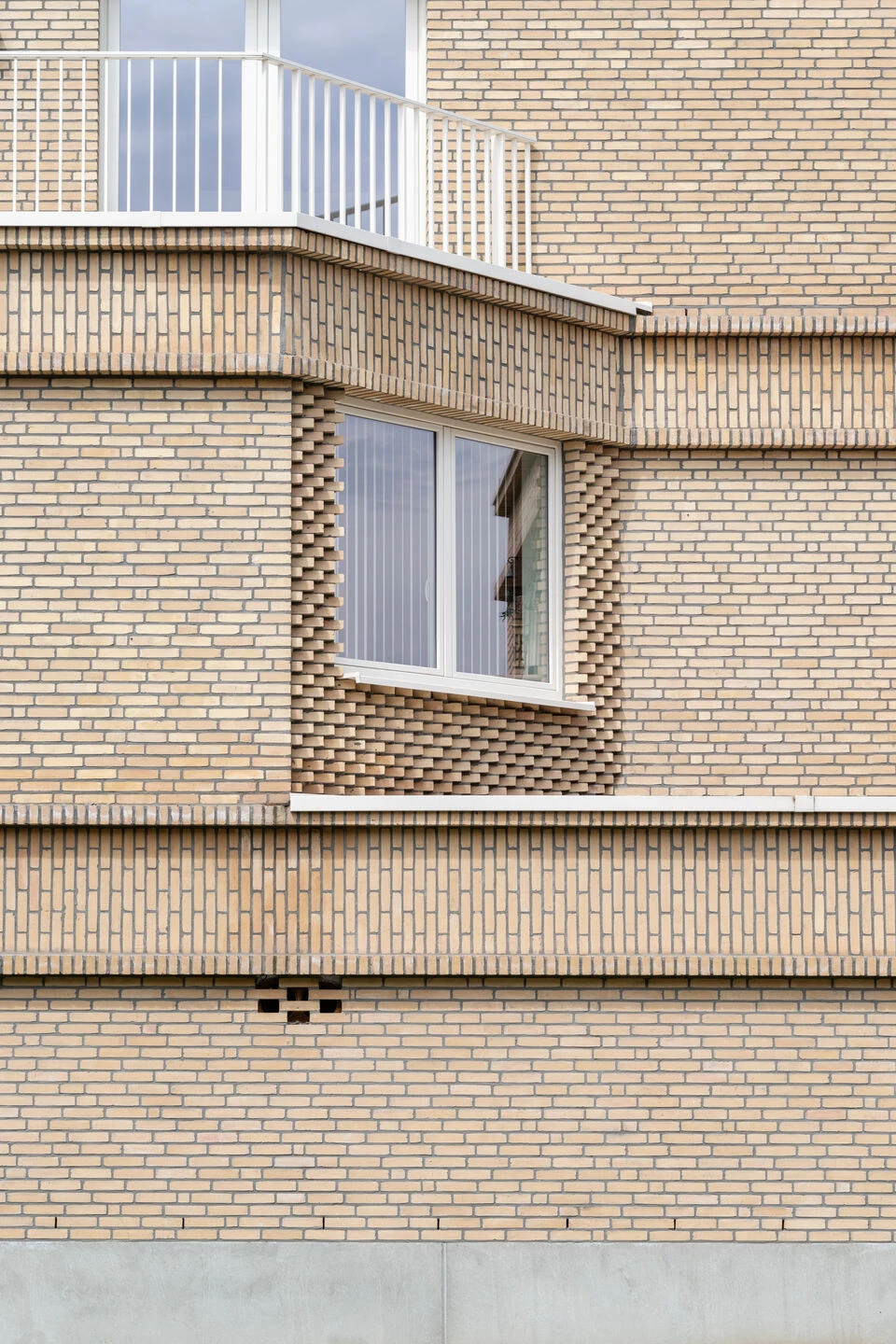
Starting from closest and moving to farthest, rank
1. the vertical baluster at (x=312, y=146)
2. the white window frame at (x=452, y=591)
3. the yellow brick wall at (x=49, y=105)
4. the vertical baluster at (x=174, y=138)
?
1. the vertical baluster at (x=174, y=138)
2. the vertical baluster at (x=312, y=146)
3. the white window frame at (x=452, y=591)
4. the yellow brick wall at (x=49, y=105)

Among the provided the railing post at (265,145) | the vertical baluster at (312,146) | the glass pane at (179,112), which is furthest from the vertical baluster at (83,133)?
the vertical baluster at (312,146)

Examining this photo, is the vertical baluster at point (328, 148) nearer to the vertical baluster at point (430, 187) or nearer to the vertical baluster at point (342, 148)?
the vertical baluster at point (342, 148)

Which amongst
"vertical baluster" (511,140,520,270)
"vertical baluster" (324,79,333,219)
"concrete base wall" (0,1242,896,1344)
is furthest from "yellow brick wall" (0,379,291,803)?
"concrete base wall" (0,1242,896,1344)

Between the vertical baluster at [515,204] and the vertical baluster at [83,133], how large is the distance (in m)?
2.86

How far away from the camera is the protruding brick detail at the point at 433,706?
32.3 ft

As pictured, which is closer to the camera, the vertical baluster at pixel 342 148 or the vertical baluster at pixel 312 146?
the vertical baluster at pixel 312 146

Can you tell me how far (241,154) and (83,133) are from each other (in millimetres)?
1292

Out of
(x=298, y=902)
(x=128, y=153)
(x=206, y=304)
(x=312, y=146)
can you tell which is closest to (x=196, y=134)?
(x=312, y=146)

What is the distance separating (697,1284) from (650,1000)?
1.66 m

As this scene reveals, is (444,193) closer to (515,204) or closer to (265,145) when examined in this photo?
(515,204)

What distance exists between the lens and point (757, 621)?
11023 mm

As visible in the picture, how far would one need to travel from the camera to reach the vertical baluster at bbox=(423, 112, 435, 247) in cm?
1085

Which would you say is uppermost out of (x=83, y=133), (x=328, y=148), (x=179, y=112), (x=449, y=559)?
(x=179, y=112)

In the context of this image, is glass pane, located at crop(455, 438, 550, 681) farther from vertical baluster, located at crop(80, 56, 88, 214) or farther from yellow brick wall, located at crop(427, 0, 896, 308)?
vertical baluster, located at crop(80, 56, 88, 214)
